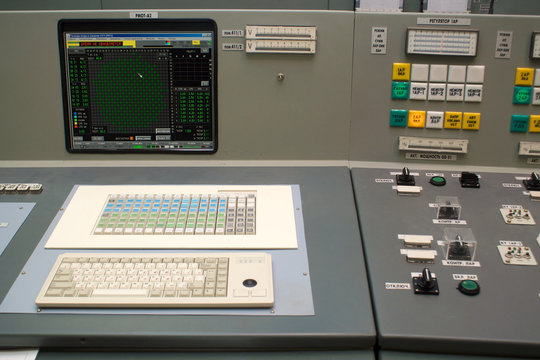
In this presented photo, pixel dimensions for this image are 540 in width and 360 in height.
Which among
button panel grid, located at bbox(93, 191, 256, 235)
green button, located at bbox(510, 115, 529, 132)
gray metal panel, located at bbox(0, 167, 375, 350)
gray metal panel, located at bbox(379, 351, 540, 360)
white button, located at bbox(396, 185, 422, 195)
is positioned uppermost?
green button, located at bbox(510, 115, 529, 132)

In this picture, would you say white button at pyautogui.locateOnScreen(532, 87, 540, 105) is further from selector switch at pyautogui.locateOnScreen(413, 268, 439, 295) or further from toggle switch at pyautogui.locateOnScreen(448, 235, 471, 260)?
selector switch at pyautogui.locateOnScreen(413, 268, 439, 295)

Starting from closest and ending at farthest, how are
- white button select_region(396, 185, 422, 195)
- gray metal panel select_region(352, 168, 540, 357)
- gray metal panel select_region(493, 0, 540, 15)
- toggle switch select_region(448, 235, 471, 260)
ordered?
gray metal panel select_region(352, 168, 540, 357) < toggle switch select_region(448, 235, 471, 260) < white button select_region(396, 185, 422, 195) < gray metal panel select_region(493, 0, 540, 15)

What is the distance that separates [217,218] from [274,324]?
342 mm

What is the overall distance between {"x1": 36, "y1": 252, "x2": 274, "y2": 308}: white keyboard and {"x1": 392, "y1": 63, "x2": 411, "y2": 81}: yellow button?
0.67m

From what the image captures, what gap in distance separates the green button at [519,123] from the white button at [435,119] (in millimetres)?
200

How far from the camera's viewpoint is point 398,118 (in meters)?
1.35

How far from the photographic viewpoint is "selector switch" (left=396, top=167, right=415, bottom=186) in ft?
4.11

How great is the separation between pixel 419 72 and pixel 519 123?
0.32 m

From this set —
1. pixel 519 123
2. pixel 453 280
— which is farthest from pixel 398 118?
pixel 453 280

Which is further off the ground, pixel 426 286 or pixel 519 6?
pixel 519 6

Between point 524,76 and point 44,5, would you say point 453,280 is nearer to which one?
point 524,76

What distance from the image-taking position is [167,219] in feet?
3.70

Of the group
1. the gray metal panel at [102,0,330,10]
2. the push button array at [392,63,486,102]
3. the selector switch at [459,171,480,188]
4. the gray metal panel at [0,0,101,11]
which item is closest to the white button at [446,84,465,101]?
the push button array at [392,63,486,102]

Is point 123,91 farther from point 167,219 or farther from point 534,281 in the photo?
point 534,281
